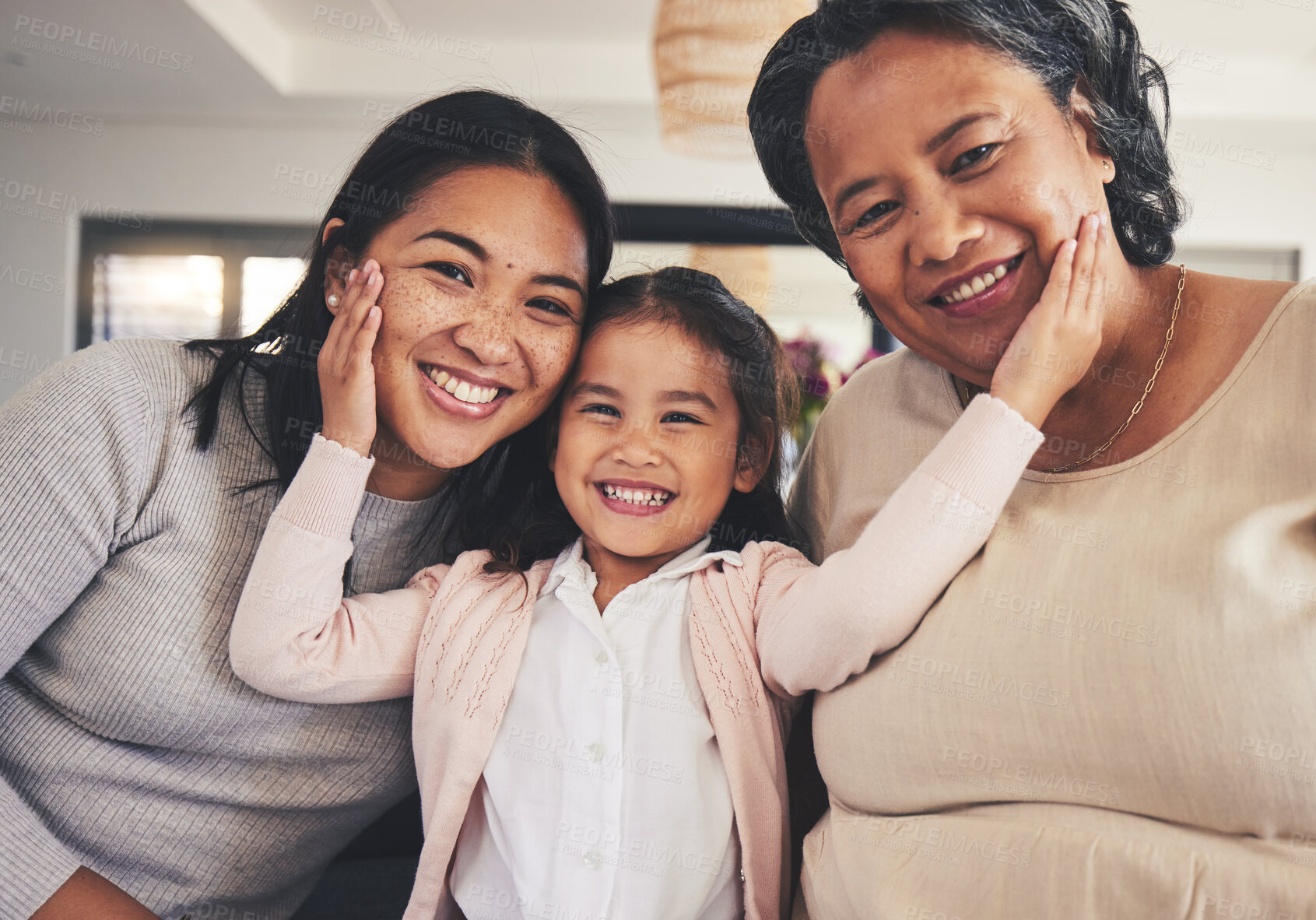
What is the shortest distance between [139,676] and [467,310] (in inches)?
25.2

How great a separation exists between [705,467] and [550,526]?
307 millimetres

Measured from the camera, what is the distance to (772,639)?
45.1 inches

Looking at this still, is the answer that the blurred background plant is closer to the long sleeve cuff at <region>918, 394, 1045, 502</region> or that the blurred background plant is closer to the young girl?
the young girl

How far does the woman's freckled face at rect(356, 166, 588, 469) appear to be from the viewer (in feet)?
4.09

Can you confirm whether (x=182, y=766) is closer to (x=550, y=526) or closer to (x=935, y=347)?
(x=550, y=526)

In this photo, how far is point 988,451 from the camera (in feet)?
3.25

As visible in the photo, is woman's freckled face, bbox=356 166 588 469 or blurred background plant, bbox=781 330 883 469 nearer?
woman's freckled face, bbox=356 166 588 469

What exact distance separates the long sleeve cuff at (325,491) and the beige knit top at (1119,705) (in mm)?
678

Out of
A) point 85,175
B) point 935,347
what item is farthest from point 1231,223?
point 85,175

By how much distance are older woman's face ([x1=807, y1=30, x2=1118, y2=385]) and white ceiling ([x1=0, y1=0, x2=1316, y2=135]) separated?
3954 mm

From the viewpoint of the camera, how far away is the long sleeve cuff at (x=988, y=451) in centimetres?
Answer: 99

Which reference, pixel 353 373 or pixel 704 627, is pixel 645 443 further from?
pixel 353 373

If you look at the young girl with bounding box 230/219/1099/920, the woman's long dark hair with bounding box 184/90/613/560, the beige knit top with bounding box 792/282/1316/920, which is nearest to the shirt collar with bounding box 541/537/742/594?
the young girl with bounding box 230/219/1099/920

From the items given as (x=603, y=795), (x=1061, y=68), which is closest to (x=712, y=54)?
(x=1061, y=68)
